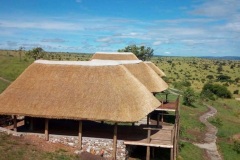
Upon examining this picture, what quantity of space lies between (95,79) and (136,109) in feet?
13.0

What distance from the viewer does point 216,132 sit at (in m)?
35.9

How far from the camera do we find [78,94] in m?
22.3

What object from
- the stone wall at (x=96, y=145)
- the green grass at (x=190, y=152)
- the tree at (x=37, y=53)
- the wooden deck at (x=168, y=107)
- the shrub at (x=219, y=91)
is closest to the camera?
the stone wall at (x=96, y=145)

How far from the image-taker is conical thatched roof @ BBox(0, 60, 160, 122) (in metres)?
21.0

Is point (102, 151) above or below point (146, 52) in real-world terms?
below

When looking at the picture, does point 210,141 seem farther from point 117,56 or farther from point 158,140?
point 117,56

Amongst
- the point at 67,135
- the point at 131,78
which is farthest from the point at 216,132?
the point at 67,135

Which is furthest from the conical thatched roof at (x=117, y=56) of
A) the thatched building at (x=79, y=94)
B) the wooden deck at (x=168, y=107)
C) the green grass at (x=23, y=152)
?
the green grass at (x=23, y=152)

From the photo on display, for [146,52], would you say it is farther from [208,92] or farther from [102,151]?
[102,151]

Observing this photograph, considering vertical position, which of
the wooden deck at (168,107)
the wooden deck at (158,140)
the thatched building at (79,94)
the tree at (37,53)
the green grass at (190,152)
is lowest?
the green grass at (190,152)

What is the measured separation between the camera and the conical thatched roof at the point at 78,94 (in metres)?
21.0

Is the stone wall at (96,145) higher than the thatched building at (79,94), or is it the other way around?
the thatched building at (79,94)

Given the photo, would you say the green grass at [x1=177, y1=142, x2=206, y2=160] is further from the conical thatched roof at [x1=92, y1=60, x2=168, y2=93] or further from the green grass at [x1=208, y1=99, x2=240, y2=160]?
the conical thatched roof at [x1=92, y1=60, x2=168, y2=93]

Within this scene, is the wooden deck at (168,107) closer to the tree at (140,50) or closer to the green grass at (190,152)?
the green grass at (190,152)
